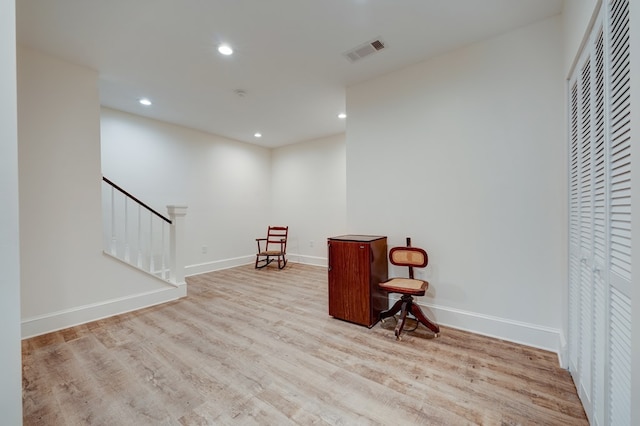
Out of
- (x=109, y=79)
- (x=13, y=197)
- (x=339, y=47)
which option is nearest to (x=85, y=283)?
(x=109, y=79)

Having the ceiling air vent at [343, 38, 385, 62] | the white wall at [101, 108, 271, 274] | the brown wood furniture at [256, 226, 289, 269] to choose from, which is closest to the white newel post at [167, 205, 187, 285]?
the white wall at [101, 108, 271, 274]

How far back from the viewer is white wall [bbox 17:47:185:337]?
246 centimetres

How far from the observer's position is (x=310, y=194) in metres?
5.71

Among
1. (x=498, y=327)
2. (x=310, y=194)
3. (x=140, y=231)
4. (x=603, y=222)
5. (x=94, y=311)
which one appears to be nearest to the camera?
(x=603, y=222)

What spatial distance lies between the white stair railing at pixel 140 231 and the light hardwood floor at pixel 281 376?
0.83 meters

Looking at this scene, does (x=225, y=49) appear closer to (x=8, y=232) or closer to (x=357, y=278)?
(x=8, y=232)

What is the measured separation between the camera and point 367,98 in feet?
10.3

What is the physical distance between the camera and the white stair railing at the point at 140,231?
3.41 m

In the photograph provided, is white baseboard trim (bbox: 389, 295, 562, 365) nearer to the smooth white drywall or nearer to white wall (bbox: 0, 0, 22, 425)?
the smooth white drywall

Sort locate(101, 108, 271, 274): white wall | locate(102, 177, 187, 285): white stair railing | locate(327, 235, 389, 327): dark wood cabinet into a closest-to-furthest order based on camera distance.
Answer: locate(327, 235, 389, 327): dark wood cabinet, locate(102, 177, 187, 285): white stair railing, locate(101, 108, 271, 274): white wall

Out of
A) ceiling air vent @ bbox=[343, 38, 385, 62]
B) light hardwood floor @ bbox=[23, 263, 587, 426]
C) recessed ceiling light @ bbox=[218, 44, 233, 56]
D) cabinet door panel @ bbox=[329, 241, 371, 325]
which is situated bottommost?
light hardwood floor @ bbox=[23, 263, 587, 426]

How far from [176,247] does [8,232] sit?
2.96 m

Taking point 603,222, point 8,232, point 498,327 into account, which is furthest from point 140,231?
point 603,222

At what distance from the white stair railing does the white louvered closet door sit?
3.94 meters
